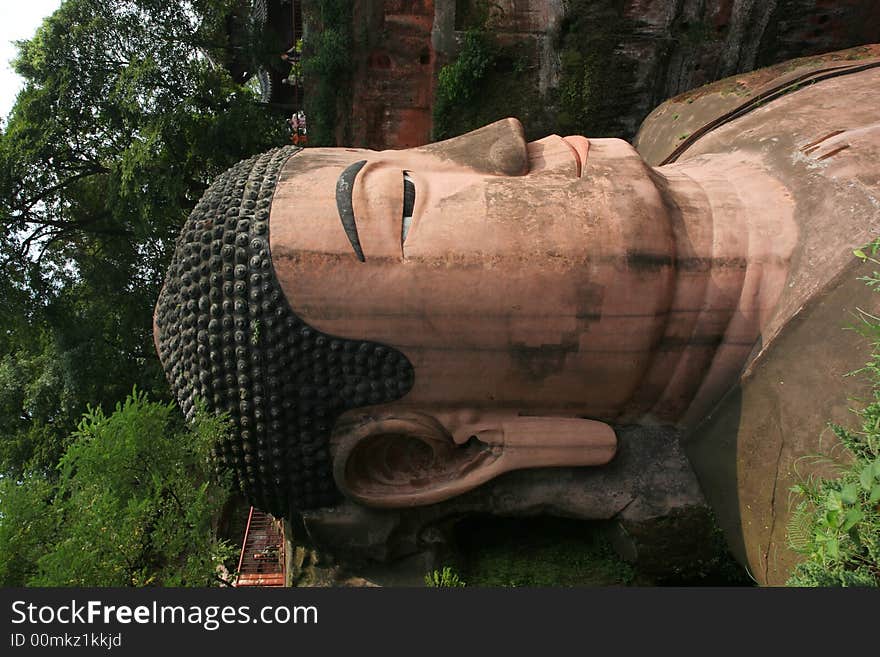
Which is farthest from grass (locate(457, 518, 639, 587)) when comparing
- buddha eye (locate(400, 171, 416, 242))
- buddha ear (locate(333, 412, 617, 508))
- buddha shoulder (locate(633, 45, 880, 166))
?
buddha shoulder (locate(633, 45, 880, 166))

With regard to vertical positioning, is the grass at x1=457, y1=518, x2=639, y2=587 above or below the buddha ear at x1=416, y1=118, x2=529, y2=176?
below

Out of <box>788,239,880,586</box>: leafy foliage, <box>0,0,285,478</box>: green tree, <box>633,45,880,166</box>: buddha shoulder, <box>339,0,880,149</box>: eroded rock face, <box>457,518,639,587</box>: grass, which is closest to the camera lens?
<box>788,239,880,586</box>: leafy foliage

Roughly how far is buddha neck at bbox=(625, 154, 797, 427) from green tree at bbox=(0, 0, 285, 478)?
8.29 meters

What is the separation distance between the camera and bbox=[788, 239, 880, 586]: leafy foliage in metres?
2.40

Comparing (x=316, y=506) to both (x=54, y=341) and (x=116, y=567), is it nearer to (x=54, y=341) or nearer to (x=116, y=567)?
(x=116, y=567)

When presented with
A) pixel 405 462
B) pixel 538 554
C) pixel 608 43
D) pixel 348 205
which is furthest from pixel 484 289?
pixel 608 43

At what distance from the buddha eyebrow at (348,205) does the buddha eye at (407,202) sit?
0.21 metres

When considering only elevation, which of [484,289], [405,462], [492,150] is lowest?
[405,462]

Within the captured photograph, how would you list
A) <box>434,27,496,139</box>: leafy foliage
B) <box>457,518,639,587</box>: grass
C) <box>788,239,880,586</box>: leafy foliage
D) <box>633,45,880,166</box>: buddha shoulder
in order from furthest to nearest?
<box>434,27,496,139</box>: leafy foliage → <box>633,45,880,166</box>: buddha shoulder → <box>457,518,639,587</box>: grass → <box>788,239,880,586</box>: leafy foliage

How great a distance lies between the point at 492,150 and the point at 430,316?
0.94 meters

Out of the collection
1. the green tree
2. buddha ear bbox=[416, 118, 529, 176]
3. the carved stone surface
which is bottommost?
the green tree

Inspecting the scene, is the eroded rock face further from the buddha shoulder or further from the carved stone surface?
the carved stone surface

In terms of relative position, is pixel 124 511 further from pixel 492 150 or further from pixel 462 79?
pixel 462 79

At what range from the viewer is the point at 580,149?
3.65 metres
